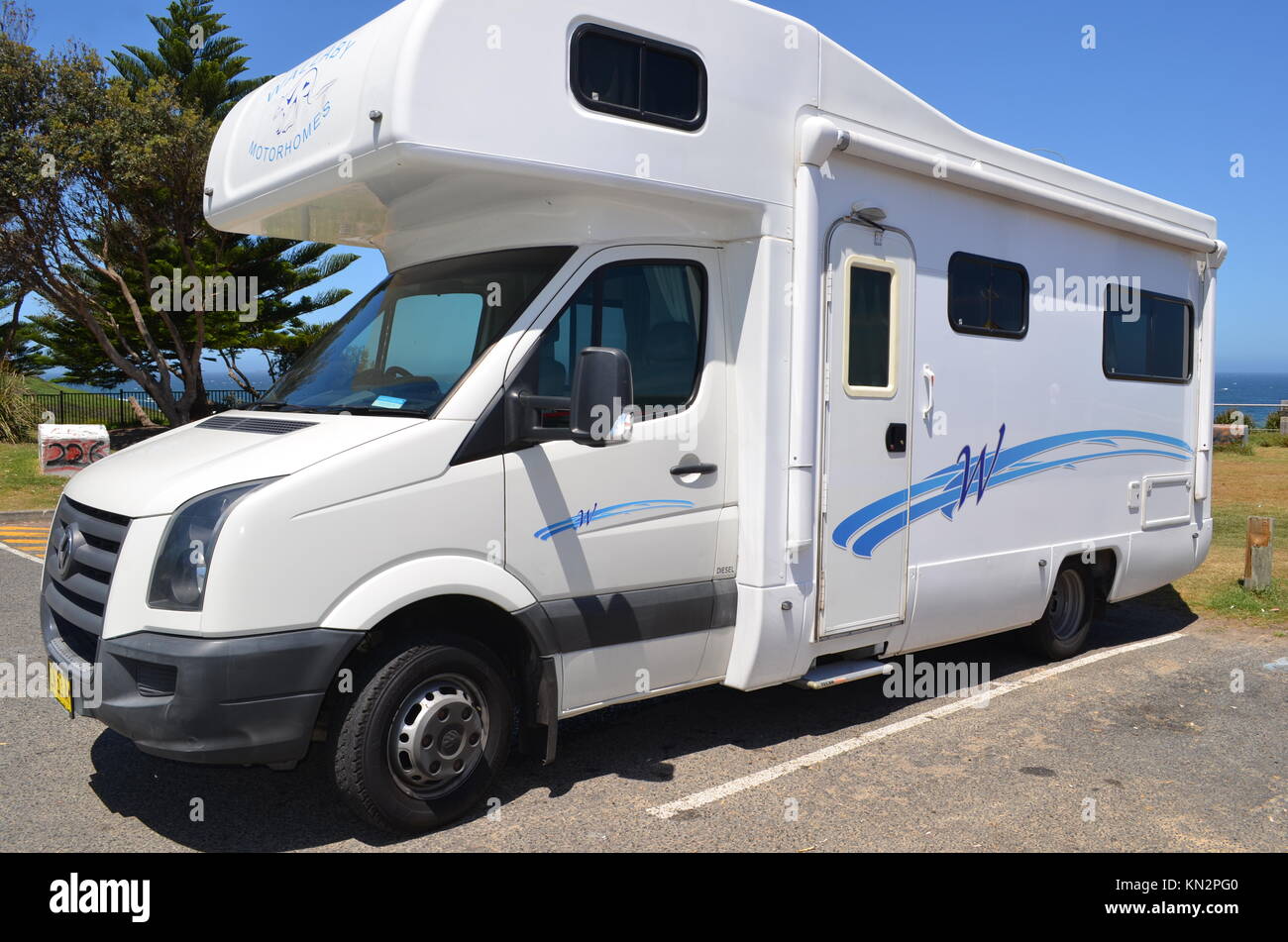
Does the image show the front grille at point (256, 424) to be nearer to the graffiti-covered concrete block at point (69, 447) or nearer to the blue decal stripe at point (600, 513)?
the blue decal stripe at point (600, 513)

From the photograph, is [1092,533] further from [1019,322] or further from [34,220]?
[34,220]

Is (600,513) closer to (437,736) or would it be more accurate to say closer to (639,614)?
(639,614)

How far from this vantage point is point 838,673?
5.50m

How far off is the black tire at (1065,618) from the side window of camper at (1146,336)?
139 centimetres

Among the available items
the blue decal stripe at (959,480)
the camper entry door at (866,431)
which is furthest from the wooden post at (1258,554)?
the camper entry door at (866,431)

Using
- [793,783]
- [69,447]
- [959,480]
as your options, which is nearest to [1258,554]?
[959,480]

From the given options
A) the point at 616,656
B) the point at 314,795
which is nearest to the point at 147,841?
the point at 314,795

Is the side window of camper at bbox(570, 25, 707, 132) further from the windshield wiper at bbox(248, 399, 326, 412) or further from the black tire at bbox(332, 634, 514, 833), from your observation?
the black tire at bbox(332, 634, 514, 833)

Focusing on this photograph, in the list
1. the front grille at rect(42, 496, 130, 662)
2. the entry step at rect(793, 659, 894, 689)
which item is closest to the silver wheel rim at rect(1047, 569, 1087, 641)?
the entry step at rect(793, 659, 894, 689)

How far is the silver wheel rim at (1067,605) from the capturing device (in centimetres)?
721

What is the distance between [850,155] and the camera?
536 cm

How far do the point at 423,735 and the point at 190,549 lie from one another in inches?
44.1

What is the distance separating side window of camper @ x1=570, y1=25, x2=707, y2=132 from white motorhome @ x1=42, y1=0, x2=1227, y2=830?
0.02 m
